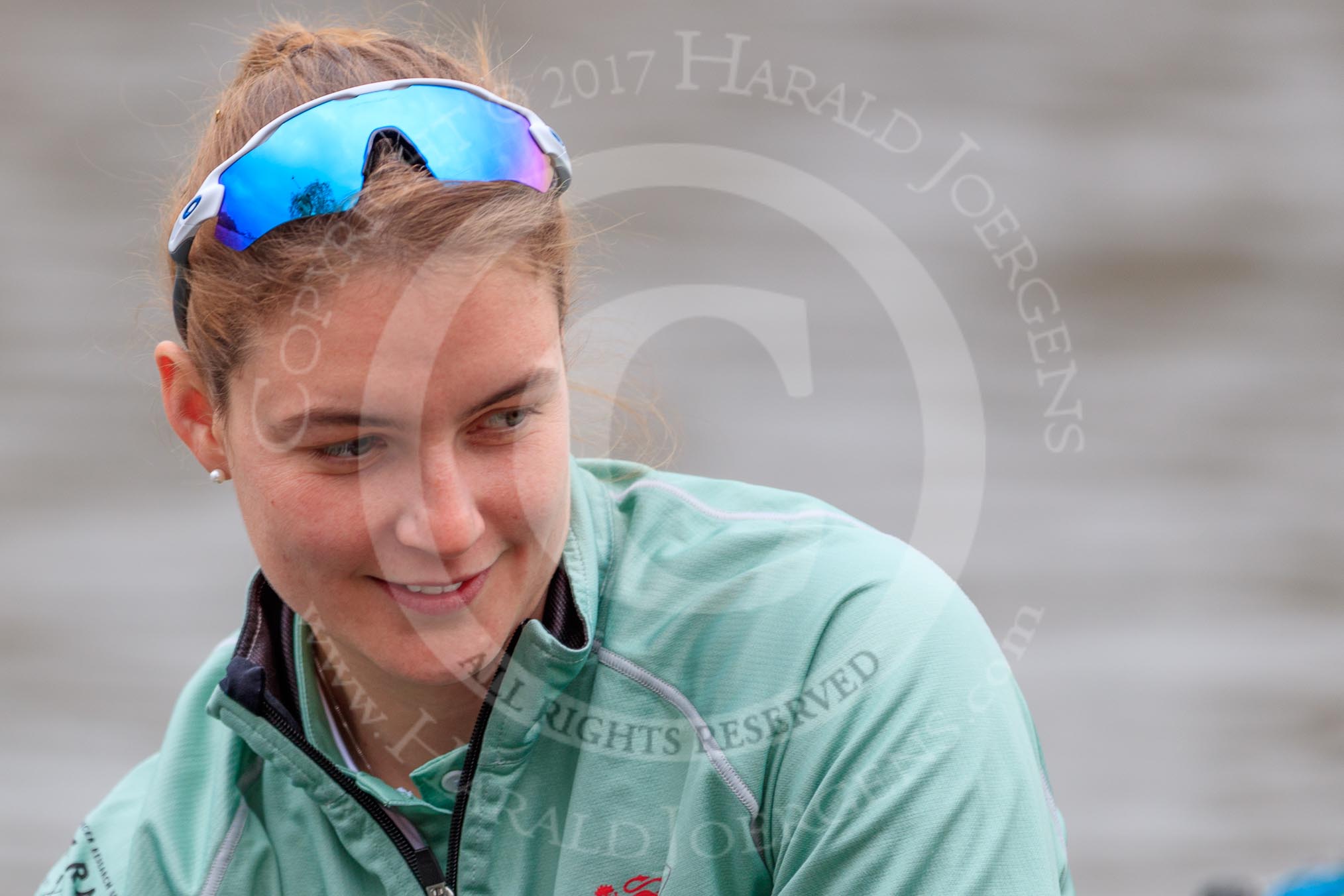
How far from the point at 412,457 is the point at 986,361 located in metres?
2.23

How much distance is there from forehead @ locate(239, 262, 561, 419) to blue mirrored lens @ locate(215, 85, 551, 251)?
71mm

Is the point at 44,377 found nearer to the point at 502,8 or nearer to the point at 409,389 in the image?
the point at 502,8

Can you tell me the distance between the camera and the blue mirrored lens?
3.54 feet

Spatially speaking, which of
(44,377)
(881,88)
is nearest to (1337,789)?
(881,88)

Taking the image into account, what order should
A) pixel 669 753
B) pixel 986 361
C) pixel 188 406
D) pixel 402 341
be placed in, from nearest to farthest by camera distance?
pixel 402 341
pixel 669 753
pixel 188 406
pixel 986 361

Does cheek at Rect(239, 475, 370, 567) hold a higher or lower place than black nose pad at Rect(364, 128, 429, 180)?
lower

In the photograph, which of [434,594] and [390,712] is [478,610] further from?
[390,712]

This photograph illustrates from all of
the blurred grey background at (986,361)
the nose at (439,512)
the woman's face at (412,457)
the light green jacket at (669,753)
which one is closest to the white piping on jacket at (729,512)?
the light green jacket at (669,753)

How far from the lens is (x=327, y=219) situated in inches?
42.4

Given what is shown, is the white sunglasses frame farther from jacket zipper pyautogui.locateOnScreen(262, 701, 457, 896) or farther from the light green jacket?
jacket zipper pyautogui.locateOnScreen(262, 701, 457, 896)

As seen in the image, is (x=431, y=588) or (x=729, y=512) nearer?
(x=431, y=588)

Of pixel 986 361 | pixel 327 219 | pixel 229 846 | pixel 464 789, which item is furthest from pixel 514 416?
pixel 986 361

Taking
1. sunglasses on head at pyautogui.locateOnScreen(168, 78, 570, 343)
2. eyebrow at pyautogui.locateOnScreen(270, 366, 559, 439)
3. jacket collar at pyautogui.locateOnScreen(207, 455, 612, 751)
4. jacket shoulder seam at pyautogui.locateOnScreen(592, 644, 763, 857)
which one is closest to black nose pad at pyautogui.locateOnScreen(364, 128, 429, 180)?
sunglasses on head at pyautogui.locateOnScreen(168, 78, 570, 343)

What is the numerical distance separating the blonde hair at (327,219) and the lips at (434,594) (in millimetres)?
202
